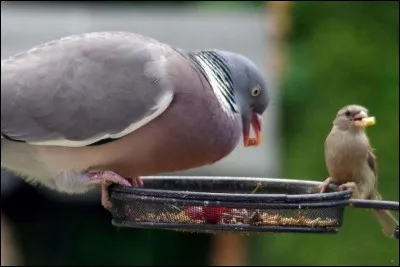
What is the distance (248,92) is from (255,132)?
151 millimetres

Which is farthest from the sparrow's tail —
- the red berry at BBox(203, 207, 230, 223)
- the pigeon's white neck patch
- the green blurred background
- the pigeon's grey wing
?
the green blurred background

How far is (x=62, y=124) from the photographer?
10.1 feet

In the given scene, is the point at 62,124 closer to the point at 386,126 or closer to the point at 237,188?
the point at 237,188

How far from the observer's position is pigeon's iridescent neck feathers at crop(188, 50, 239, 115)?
10.5 feet

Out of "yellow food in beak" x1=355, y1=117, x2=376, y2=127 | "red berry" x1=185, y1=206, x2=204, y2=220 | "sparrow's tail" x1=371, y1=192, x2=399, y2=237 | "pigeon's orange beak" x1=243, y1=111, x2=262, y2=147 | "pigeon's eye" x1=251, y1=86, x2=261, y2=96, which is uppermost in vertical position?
"pigeon's eye" x1=251, y1=86, x2=261, y2=96

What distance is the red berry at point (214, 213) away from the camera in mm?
2783

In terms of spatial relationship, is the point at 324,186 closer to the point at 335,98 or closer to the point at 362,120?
the point at 362,120

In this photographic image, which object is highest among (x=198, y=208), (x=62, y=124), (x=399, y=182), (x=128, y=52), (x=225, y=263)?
(x=128, y=52)

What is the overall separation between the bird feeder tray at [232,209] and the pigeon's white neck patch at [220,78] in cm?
42

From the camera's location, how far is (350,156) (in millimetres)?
3170

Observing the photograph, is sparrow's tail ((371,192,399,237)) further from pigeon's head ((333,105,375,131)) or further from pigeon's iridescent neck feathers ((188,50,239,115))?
pigeon's iridescent neck feathers ((188,50,239,115))

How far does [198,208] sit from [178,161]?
335 millimetres

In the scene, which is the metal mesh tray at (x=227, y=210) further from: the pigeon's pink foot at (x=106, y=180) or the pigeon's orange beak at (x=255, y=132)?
the pigeon's orange beak at (x=255, y=132)

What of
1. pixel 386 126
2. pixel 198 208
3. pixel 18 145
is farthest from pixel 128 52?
pixel 386 126
